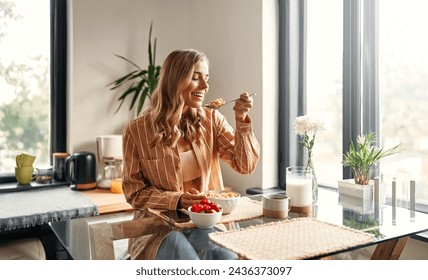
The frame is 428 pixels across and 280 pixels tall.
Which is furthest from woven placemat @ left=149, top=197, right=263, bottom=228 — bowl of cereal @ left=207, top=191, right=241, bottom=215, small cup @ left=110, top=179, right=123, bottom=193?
small cup @ left=110, top=179, right=123, bottom=193

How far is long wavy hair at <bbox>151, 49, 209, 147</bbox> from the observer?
1307 millimetres

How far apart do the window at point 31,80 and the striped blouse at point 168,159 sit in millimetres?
1223

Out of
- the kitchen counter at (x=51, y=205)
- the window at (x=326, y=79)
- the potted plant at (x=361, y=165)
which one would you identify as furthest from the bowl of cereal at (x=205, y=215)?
the window at (x=326, y=79)

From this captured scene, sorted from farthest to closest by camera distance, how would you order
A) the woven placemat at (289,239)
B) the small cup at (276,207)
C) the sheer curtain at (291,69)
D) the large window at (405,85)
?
the sheer curtain at (291,69)
the large window at (405,85)
the small cup at (276,207)
the woven placemat at (289,239)

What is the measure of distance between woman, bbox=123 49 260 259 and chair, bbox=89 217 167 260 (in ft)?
0.51

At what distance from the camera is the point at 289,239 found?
3.03ft

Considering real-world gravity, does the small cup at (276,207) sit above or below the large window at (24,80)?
below

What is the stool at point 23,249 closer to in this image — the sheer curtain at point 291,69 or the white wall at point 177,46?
the white wall at point 177,46

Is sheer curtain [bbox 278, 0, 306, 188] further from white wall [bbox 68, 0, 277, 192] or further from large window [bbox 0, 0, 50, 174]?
large window [bbox 0, 0, 50, 174]

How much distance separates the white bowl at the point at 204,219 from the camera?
981 millimetres

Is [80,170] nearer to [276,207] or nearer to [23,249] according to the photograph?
[23,249]

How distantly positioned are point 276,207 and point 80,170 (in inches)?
54.9

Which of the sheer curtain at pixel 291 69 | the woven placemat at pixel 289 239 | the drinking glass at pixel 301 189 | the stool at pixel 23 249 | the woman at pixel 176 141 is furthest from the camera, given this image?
the sheer curtain at pixel 291 69

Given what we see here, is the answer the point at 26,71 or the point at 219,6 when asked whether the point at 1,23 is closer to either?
the point at 26,71
